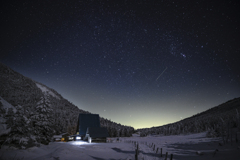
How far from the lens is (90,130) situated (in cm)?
4244

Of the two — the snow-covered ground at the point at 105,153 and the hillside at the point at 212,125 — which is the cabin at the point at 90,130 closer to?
the snow-covered ground at the point at 105,153

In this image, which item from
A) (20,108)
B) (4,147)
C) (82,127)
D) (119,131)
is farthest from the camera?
(119,131)

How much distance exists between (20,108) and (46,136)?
33.6 feet

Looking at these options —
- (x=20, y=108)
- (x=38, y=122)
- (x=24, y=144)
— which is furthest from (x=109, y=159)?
(x=38, y=122)

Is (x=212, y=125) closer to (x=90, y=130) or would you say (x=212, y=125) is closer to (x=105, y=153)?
(x=90, y=130)

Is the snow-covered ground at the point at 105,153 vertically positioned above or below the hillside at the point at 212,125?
below

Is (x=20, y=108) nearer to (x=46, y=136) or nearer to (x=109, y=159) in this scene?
(x=46, y=136)

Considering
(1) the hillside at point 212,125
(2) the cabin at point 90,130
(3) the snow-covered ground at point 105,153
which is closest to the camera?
(3) the snow-covered ground at point 105,153

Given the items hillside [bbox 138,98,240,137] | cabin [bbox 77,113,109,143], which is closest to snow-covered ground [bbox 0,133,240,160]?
hillside [bbox 138,98,240,137]

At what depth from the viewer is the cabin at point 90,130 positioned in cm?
4098

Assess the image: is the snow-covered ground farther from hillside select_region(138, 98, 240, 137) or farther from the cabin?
the cabin

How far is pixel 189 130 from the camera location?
3135 inches

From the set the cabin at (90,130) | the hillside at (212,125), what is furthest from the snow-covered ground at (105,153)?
the cabin at (90,130)

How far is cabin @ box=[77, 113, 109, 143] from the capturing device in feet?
134
